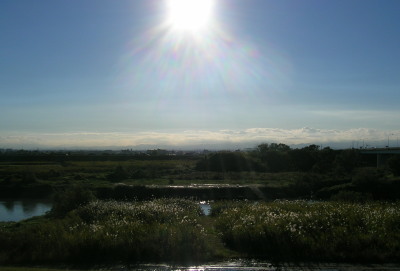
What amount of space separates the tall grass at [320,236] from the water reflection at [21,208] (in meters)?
21.3

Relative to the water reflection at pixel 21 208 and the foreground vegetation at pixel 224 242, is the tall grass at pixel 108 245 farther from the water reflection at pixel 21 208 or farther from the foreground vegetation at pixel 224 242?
the water reflection at pixel 21 208

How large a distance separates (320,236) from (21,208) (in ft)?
101

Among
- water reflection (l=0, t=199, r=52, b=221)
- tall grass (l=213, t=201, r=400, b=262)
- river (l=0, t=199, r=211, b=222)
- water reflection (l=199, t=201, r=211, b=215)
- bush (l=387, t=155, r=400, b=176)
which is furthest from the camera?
bush (l=387, t=155, r=400, b=176)

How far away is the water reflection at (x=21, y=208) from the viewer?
1230 inches

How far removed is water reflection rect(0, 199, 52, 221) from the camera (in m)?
31.2

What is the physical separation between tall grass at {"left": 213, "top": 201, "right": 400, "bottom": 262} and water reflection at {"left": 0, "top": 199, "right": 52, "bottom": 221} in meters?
21.3

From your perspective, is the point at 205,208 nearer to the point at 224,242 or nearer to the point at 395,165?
the point at 224,242

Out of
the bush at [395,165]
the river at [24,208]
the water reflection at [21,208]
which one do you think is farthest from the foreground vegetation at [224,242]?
the bush at [395,165]

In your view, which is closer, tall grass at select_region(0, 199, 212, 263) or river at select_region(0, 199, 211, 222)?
tall grass at select_region(0, 199, 212, 263)

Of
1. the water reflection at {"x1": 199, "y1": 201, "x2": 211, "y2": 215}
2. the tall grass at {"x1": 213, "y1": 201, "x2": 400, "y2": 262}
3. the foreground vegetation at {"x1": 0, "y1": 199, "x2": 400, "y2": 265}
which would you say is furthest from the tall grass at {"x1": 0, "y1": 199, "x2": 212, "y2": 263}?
the water reflection at {"x1": 199, "y1": 201, "x2": 211, "y2": 215}

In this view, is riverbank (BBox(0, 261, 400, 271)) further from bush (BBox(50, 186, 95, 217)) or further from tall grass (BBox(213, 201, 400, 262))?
bush (BBox(50, 186, 95, 217))

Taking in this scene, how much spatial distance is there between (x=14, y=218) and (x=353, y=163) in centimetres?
5057

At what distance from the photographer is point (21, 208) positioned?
36375mm

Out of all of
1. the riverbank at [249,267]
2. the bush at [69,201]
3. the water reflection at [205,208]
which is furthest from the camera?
the water reflection at [205,208]
